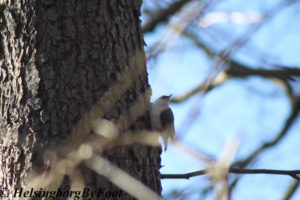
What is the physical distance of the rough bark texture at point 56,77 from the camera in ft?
6.36

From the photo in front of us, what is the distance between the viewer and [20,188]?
74.2 inches

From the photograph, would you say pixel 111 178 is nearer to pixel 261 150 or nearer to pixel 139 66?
pixel 139 66

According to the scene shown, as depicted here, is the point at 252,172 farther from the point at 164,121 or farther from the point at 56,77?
the point at 164,121

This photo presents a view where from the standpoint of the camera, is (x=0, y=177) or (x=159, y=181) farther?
(x=159, y=181)

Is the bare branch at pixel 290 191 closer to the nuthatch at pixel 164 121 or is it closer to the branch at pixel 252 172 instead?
the nuthatch at pixel 164 121

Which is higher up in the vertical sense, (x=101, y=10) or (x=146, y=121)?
(x=101, y=10)

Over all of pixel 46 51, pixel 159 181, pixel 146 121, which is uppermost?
pixel 46 51

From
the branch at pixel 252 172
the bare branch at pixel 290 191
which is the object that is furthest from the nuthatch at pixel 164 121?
the bare branch at pixel 290 191

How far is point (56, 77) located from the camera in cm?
201

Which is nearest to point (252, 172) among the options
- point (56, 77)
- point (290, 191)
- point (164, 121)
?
point (56, 77)

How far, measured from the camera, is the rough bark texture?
1938 mm

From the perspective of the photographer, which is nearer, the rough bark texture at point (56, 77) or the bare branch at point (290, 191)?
the rough bark texture at point (56, 77)

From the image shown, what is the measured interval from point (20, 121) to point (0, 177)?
0.27 metres

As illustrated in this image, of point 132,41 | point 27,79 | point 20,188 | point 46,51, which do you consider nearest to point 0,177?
point 20,188
